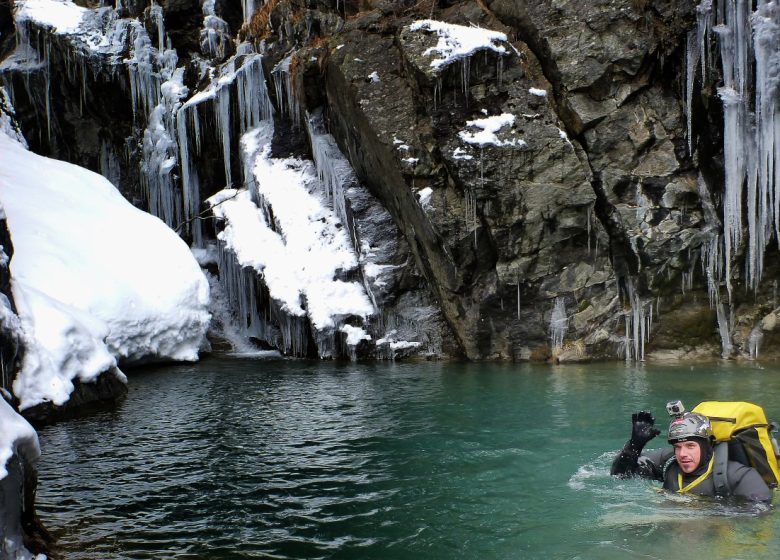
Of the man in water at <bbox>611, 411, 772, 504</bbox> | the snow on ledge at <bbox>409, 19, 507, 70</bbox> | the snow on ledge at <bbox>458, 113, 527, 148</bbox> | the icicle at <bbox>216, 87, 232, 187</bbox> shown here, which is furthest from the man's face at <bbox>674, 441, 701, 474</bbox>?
the icicle at <bbox>216, 87, 232, 187</bbox>

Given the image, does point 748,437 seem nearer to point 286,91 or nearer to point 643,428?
point 643,428

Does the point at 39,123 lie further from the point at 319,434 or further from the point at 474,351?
the point at 319,434

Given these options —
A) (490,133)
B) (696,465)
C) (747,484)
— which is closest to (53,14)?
(490,133)

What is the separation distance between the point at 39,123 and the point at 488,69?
19.0 meters

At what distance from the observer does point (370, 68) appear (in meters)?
18.0

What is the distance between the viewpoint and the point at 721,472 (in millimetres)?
5168

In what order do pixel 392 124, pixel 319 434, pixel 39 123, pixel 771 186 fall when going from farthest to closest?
pixel 39 123
pixel 392 124
pixel 771 186
pixel 319 434

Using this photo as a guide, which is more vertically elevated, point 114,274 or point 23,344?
point 114,274

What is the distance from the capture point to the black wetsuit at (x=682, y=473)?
509cm

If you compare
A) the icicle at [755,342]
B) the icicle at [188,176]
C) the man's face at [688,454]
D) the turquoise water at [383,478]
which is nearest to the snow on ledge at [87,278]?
the turquoise water at [383,478]

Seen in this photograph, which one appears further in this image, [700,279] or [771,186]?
[700,279]

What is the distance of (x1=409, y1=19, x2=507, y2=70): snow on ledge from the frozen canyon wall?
0.04 metres

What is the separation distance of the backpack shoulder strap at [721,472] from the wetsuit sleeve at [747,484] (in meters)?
0.04

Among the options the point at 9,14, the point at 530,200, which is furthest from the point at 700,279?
the point at 9,14
